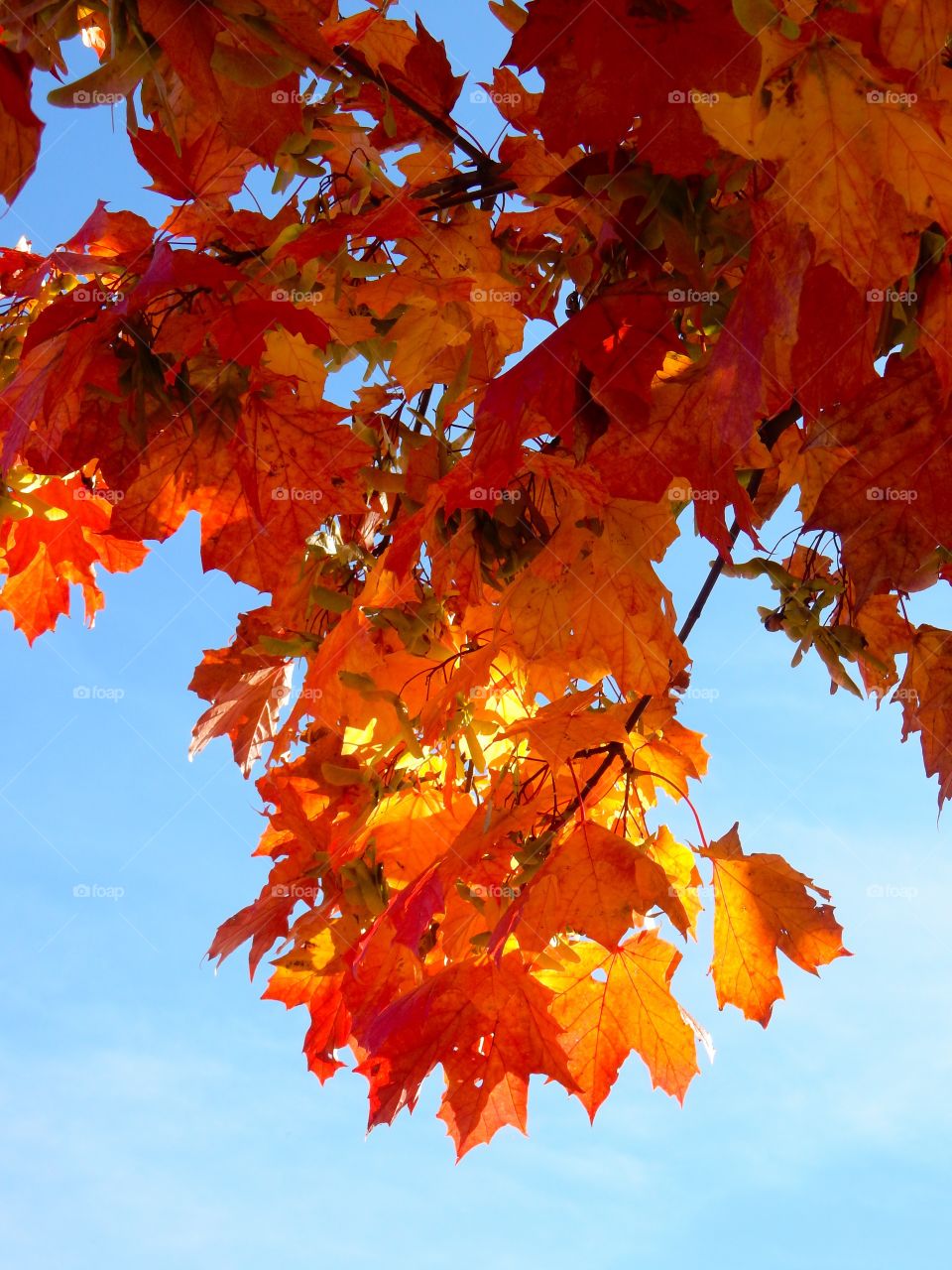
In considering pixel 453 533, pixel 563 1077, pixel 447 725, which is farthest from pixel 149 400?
pixel 563 1077

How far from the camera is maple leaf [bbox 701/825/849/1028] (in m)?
1.64

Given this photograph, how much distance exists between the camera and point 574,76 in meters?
1.10

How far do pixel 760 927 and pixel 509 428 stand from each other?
891 millimetres

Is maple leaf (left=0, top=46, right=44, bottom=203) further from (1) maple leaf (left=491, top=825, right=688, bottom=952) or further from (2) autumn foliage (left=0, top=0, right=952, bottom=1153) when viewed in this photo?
(1) maple leaf (left=491, top=825, right=688, bottom=952)

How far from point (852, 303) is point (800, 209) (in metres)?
0.15

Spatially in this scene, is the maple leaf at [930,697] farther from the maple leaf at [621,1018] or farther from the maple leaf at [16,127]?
the maple leaf at [16,127]

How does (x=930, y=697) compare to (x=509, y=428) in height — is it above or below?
above

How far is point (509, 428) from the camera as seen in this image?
120cm

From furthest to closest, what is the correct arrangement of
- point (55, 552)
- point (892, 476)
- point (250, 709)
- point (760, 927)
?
point (55, 552)
point (250, 709)
point (760, 927)
point (892, 476)

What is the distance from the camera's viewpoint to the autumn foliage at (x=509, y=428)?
1046 millimetres

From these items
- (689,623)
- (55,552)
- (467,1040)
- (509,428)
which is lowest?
(467,1040)

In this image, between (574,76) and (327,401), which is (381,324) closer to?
(327,401)

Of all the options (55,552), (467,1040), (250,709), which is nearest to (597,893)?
(467,1040)

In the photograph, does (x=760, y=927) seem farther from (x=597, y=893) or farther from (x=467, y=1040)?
(x=467, y=1040)
